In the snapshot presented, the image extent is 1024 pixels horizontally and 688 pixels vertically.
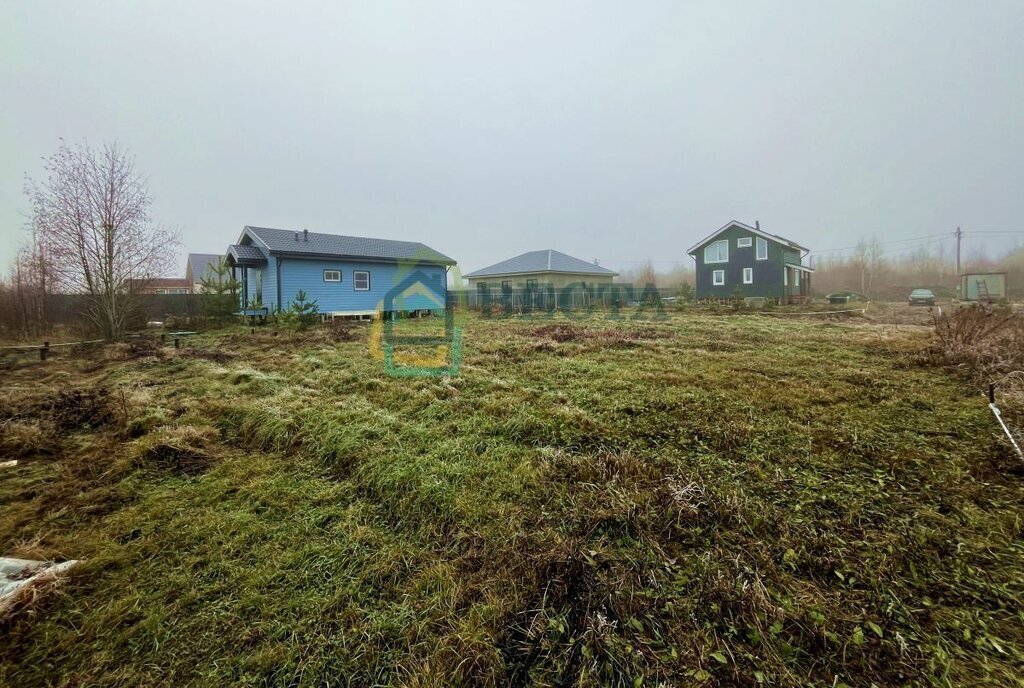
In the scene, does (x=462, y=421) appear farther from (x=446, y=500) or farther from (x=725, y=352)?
(x=725, y=352)

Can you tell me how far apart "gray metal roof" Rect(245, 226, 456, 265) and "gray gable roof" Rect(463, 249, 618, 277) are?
6891 mm

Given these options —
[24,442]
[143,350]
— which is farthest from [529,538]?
[143,350]

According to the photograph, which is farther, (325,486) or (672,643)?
(325,486)

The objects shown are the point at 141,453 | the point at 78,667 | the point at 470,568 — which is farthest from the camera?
the point at 141,453

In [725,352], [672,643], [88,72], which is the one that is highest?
[88,72]

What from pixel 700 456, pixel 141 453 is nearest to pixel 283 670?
pixel 700 456

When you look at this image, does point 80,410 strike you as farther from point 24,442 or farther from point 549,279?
point 549,279

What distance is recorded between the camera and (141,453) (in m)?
3.45

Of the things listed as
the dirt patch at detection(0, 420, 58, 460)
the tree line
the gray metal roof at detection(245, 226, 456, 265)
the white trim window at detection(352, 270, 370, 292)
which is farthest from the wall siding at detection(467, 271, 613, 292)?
the dirt patch at detection(0, 420, 58, 460)

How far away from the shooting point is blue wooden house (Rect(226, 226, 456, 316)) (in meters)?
A: 15.1

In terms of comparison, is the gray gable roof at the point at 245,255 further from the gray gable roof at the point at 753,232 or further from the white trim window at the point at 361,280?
the gray gable roof at the point at 753,232

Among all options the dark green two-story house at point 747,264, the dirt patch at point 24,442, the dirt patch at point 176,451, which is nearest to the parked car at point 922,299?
the dark green two-story house at point 747,264

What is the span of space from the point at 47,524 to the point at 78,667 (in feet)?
5.22

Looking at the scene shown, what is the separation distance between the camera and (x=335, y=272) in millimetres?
16344
